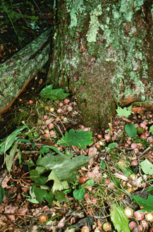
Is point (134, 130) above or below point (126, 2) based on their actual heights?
below

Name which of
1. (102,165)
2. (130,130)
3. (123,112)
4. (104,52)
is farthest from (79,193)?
(104,52)

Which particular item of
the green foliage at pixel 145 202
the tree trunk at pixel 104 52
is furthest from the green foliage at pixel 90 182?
the tree trunk at pixel 104 52

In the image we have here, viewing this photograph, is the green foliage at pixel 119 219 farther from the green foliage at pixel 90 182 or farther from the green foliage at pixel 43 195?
the green foliage at pixel 43 195

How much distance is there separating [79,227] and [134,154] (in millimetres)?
872

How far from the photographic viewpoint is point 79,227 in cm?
120

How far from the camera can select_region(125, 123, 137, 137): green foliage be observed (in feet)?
5.43

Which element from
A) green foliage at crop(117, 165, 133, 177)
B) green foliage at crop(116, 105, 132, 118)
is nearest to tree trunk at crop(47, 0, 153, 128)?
green foliage at crop(116, 105, 132, 118)

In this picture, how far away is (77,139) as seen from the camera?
1524mm

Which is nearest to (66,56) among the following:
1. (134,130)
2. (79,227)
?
(134,130)

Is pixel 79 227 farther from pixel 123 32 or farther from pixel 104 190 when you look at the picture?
pixel 123 32

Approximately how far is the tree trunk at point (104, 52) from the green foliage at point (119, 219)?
0.88 metres

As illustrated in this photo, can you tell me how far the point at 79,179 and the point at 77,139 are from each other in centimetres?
39

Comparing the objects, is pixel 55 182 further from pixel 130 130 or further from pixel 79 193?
pixel 130 130

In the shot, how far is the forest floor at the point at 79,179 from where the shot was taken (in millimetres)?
1214
